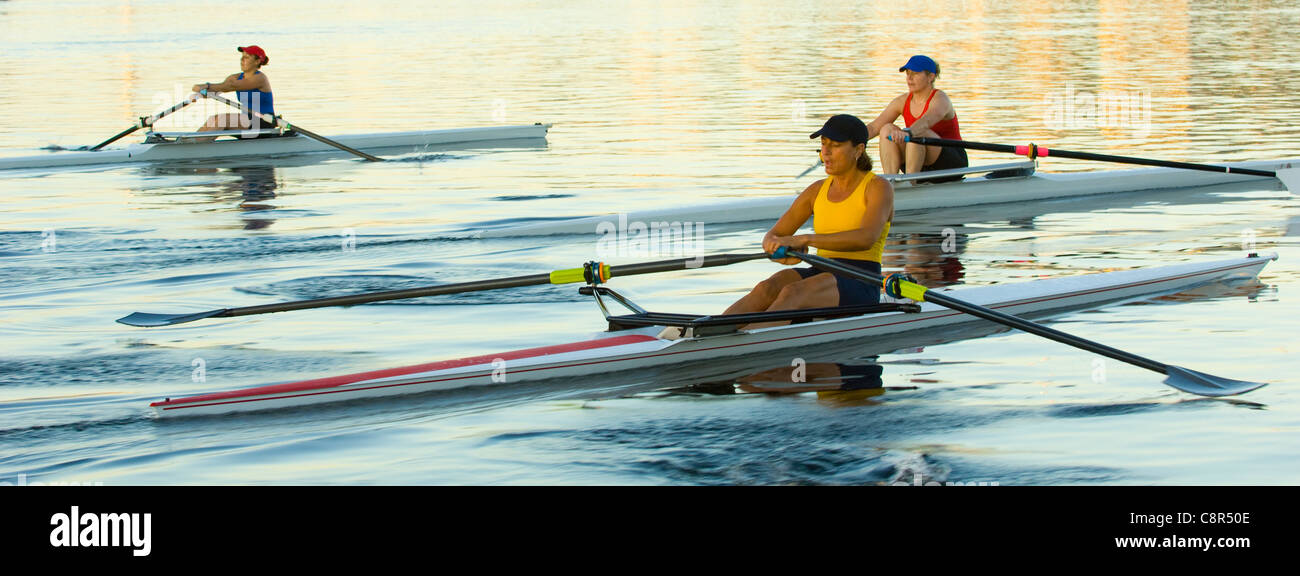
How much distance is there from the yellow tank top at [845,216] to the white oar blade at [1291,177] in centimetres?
785

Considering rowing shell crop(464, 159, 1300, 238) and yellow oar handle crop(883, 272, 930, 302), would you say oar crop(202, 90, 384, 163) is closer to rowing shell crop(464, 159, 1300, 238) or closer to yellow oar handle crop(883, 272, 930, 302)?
rowing shell crop(464, 159, 1300, 238)

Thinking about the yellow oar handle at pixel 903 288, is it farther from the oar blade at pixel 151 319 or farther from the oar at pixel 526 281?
the oar blade at pixel 151 319

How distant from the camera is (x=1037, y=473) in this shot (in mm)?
6215

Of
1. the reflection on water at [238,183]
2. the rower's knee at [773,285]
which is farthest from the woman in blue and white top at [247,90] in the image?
the rower's knee at [773,285]

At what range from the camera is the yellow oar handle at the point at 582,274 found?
26.2 feet

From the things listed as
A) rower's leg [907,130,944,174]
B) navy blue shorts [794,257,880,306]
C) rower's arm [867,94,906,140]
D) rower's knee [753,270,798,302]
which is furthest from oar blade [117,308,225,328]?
rower's leg [907,130,944,174]

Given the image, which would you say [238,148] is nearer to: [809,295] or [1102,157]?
[1102,157]

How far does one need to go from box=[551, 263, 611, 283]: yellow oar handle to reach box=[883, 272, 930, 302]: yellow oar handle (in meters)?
1.54

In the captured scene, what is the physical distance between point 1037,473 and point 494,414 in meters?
2.66

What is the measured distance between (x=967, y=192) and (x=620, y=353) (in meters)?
7.28

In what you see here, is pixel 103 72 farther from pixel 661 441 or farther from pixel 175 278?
pixel 661 441

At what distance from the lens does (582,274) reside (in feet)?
26.3

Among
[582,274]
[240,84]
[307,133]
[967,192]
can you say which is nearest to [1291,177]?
[967,192]

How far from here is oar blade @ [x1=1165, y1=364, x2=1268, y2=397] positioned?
282 inches
